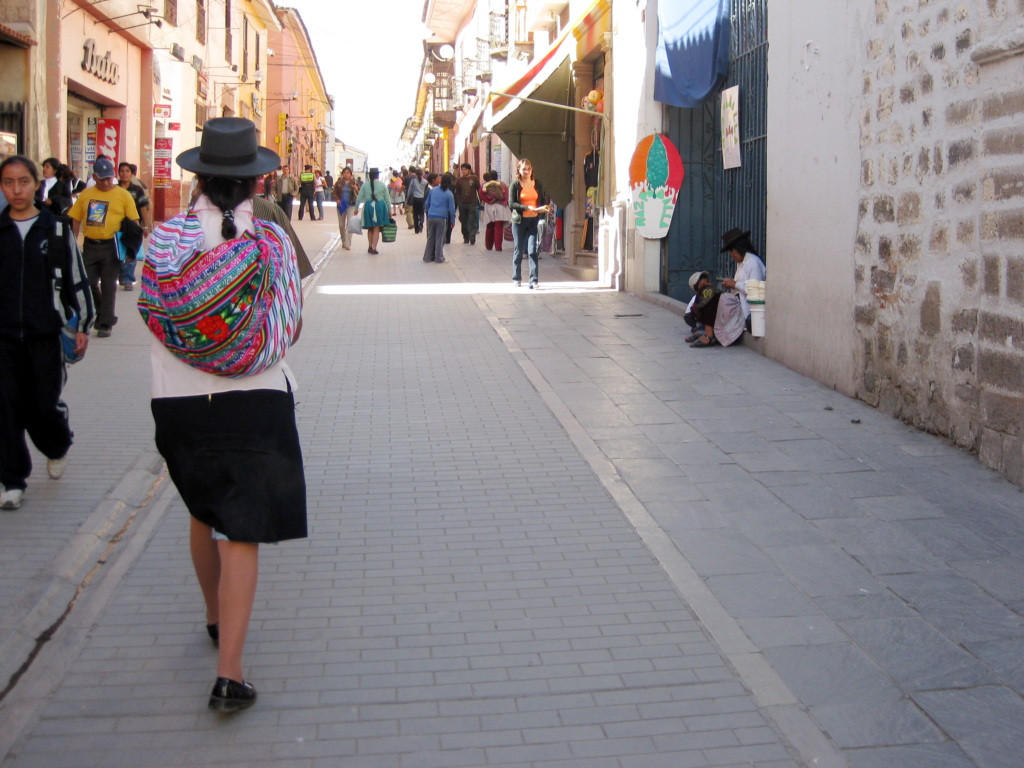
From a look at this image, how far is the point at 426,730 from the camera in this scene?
3.17m

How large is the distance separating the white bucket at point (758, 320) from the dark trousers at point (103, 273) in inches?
239

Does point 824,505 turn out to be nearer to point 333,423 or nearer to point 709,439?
point 709,439

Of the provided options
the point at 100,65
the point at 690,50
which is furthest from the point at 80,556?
the point at 100,65

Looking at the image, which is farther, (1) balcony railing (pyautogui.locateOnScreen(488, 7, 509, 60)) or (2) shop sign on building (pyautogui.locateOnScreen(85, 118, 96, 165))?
(1) balcony railing (pyautogui.locateOnScreen(488, 7, 509, 60))

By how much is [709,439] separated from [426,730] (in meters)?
3.84

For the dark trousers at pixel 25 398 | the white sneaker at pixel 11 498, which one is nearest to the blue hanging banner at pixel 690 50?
the dark trousers at pixel 25 398

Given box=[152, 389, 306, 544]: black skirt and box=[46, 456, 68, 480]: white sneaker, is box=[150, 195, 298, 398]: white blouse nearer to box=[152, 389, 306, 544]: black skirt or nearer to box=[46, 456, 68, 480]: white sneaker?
box=[152, 389, 306, 544]: black skirt

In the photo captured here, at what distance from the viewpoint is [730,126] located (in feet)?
38.2

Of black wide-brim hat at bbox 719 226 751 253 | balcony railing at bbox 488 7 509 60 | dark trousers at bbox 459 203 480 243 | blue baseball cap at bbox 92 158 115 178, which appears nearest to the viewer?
black wide-brim hat at bbox 719 226 751 253

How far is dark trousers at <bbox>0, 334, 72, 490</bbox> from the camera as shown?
5211 mm

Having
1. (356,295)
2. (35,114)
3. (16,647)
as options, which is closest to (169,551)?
(16,647)

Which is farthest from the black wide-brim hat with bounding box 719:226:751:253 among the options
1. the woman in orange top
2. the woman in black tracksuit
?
the woman in black tracksuit

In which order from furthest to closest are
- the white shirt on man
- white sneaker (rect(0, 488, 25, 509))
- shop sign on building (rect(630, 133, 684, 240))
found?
1. shop sign on building (rect(630, 133, 684, 240))
2. the white shirt on man
3. white sneaker (rect(0, 488, 25, 509))

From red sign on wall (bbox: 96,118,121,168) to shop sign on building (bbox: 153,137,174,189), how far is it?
72.0 inches
